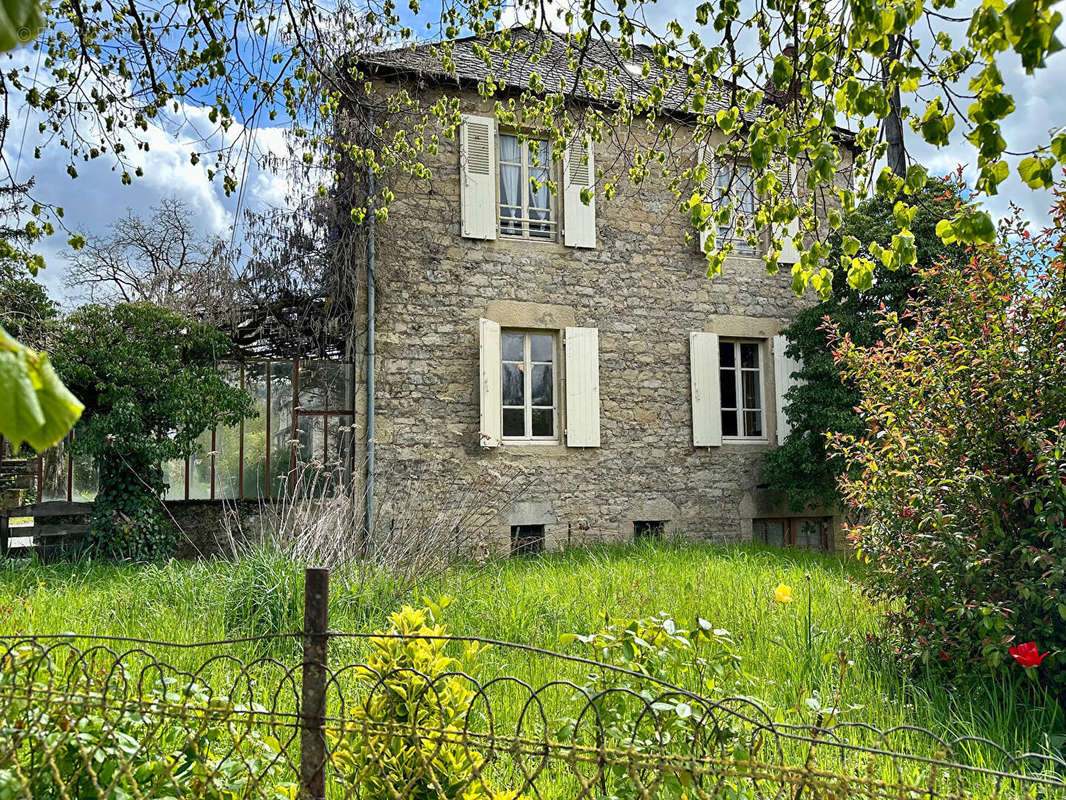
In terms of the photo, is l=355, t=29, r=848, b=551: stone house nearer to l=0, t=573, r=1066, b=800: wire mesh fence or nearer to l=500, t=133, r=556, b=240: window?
l=500, t=133, r=556, b=240: window

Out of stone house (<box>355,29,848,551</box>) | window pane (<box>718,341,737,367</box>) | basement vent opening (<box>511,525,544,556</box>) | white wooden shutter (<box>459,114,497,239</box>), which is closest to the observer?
stone house (<box>355,29,848,551</box>)

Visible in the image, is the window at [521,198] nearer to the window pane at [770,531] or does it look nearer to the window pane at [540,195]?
the window pane at [540,195]

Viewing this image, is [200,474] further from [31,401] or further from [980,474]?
[31,401]

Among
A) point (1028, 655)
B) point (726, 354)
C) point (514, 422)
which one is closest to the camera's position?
point (1028, 655)

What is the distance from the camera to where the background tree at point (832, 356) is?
362 inches

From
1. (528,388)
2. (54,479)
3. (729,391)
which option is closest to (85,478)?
(54,479)

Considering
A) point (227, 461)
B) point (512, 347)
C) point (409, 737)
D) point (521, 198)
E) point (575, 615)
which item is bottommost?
point (575, 615)

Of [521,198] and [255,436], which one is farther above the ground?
[521,198]

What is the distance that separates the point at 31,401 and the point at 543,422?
8.62 metres

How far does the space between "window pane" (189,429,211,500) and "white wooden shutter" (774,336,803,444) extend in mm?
6694

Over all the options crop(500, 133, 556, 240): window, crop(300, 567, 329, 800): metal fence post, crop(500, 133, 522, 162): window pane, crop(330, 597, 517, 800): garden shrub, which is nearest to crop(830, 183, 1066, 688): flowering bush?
crop(330, 597, 517, 800): garden shrub

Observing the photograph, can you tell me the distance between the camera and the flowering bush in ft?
10.9

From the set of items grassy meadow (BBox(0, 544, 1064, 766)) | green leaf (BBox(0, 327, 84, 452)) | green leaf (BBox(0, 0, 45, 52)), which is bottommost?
grassy meadow (BBox(0, 544, 1064, 766))

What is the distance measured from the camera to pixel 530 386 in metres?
9.32
